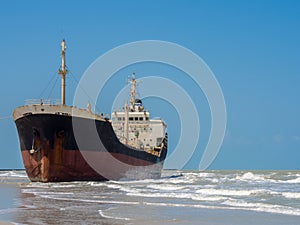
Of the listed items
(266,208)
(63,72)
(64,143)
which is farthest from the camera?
(63,72)

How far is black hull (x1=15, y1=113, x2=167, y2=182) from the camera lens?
21.4m

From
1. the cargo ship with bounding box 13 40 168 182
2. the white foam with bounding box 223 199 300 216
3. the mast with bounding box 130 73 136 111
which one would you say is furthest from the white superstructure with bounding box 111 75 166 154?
the white foam with bounding box 223 199 300 216

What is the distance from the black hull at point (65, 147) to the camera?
21359 millimetres

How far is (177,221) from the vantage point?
9133 millimetres

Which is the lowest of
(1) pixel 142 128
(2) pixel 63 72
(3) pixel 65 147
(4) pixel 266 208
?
(4) pixel 266 208

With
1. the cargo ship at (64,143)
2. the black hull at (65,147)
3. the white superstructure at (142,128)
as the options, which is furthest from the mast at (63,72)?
the white superstructure at (142,128)

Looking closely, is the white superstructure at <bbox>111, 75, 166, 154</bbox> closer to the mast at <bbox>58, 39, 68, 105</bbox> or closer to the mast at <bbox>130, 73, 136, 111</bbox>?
the mast at <bbox>130, 73, 136, 111</bbox>

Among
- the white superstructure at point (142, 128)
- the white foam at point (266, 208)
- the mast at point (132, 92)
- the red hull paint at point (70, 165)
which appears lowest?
the white foam at point (266, 208)

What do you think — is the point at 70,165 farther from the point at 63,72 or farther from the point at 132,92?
the point at 132,92

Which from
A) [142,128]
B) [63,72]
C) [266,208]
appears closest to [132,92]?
[142,128]

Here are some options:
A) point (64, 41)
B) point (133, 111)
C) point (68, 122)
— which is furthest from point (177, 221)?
point (133, 111)

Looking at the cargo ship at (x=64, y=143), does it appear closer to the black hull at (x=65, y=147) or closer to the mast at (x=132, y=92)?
the black hull at (x=65, y=147)

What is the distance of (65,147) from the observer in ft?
70.8

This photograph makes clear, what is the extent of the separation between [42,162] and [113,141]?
12.8 feet
